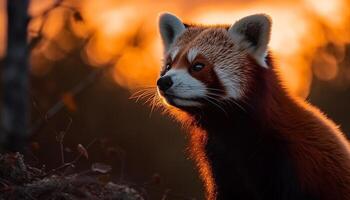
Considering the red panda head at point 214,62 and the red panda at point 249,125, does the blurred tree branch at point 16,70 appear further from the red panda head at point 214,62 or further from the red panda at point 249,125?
the red panda at point 249,125

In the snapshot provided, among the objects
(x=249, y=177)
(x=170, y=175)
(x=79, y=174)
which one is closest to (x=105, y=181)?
(x=79, y=174)

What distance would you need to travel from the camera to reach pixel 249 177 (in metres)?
8.62

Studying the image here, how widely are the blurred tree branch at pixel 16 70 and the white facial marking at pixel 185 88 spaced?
197 centimetres

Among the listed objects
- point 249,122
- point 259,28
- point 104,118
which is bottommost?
point 104,118

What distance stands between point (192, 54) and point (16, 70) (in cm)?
199

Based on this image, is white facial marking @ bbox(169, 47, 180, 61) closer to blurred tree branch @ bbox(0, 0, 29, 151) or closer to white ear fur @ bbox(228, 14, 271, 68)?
white ear fur @ bbox(228, 14, 271, 68)

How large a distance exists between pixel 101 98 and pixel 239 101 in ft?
74.1

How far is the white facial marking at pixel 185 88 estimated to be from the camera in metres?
8.71

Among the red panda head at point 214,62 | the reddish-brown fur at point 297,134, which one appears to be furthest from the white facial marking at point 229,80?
the reddish-brown fur at point 297,134

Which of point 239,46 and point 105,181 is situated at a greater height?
point 239,46

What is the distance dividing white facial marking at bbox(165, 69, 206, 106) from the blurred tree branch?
197 cm

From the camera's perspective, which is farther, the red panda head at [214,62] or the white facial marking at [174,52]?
the white facial marking at [174,52]

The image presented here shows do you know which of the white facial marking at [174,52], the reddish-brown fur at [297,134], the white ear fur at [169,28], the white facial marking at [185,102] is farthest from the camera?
the white ear fur at [169,28]

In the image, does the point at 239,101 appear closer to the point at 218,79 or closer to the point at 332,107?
the point at 218,79
